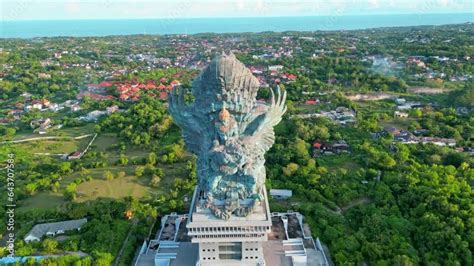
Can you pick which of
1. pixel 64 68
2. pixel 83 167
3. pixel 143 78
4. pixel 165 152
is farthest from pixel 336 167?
pixel 64 68

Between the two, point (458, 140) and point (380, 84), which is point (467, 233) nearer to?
point (458, 140)

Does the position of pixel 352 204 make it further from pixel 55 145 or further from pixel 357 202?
pixel 55 145

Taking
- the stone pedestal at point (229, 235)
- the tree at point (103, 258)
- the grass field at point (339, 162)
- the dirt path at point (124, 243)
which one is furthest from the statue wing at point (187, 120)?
the grass field at point (339, 162)

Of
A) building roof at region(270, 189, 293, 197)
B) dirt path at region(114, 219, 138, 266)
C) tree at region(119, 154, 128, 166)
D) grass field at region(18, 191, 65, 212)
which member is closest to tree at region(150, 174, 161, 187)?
tree at region(119, 154, 128, 166)

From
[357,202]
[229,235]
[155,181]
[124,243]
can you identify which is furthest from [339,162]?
[124,243]

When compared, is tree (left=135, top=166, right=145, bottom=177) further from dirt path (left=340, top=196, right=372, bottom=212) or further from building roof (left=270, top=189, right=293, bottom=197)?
dirt path (left=340, top=196, right=372, bottom=212)

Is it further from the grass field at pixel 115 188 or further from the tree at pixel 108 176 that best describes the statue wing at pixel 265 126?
the tree at pixel 108 176
